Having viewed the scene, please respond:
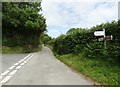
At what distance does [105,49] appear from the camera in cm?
1329

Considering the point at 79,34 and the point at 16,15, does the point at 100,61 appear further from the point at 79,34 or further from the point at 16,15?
the point at 16,15

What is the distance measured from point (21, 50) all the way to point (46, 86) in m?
28.6

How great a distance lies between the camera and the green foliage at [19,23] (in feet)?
115

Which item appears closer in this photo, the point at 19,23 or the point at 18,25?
the point at 19,23

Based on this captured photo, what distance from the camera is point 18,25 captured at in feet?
121

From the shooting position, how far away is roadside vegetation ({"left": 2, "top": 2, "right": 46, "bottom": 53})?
34.9 metres

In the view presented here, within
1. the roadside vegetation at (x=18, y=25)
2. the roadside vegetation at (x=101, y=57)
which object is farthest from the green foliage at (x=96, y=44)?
the roadside vegetation at (x=18, y=25)

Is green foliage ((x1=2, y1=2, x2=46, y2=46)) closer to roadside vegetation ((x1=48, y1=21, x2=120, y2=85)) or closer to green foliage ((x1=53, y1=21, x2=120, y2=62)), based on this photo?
green foliage ((x1=53, y1=21, x2=120, y2=62))

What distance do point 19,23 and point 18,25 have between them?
899 millimetres

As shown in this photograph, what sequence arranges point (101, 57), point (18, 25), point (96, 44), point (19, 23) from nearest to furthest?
point (101, 57)
point (96, 44)
point (19, 23)
point (18, 25)

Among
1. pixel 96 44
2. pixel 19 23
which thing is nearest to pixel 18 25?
pixel 19 23

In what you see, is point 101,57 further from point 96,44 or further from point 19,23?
point 19,23

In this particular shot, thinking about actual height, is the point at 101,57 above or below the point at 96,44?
below

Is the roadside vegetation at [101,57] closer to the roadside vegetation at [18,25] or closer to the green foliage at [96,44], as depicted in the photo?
the green foliage at [96,44]
